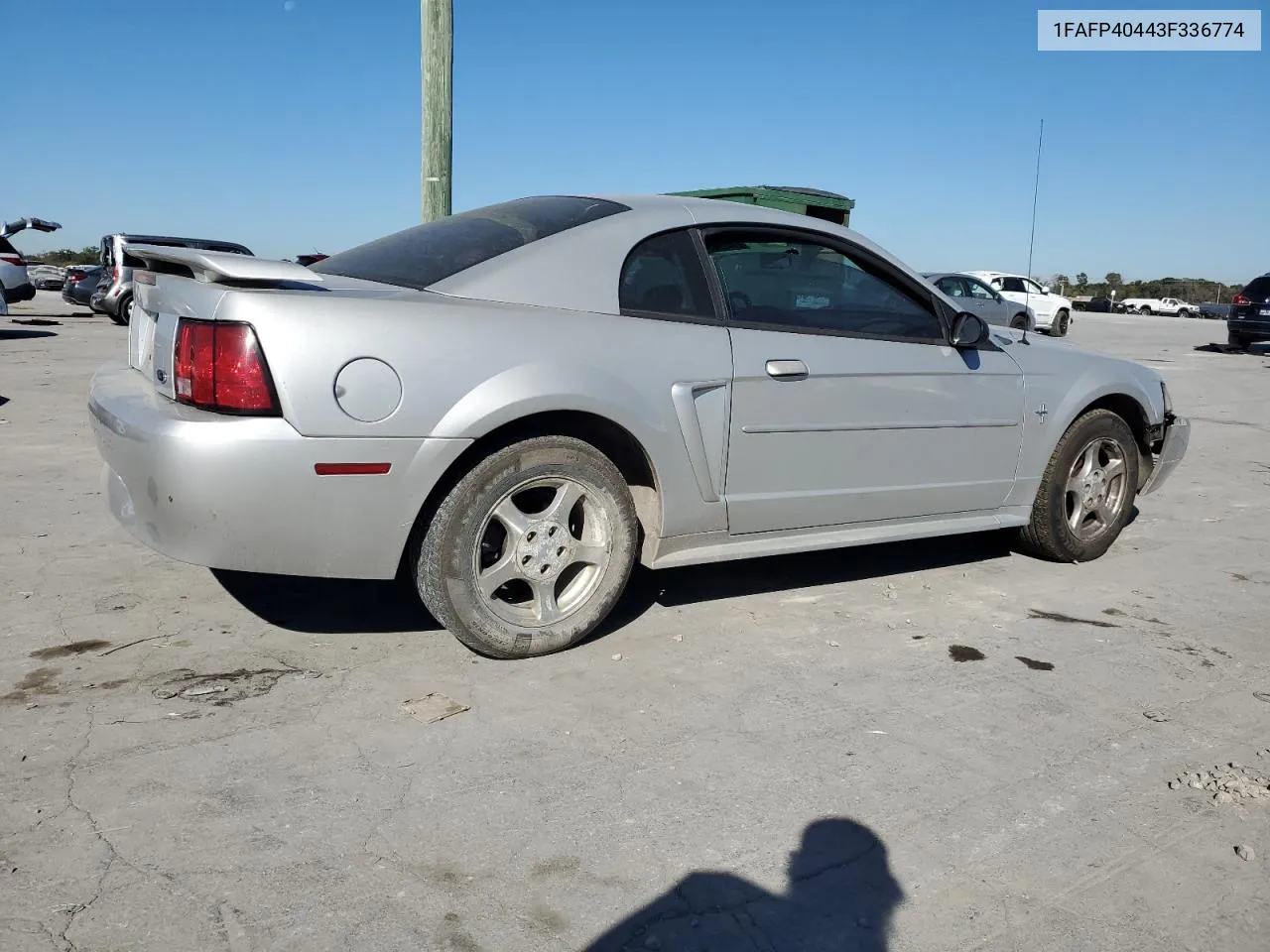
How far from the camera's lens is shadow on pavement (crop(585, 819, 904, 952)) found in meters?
2.18

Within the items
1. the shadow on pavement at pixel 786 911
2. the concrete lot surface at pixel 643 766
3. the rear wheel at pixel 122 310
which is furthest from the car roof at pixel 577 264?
the rear wheel at pixel 122 310

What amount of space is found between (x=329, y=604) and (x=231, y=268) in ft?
4.80

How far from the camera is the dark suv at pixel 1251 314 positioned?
2156cm

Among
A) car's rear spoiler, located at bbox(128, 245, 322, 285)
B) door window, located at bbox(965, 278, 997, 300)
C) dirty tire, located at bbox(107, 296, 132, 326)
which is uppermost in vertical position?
door window, located at bbox(965, 278, 997, 300)

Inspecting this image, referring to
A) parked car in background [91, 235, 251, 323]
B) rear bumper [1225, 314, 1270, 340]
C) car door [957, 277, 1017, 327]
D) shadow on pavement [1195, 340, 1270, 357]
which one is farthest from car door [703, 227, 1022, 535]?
car door [957, 277, 1017, 327]

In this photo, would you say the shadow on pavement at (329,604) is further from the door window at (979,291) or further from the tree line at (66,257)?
the tree line at (66,257)

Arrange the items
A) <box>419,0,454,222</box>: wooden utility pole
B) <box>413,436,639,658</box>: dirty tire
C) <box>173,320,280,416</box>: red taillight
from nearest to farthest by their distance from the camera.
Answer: <box>173,320,280,416</box>: red taillight < <box>413,436,639,658</box>: dirty tire < <box>419,0,454,222</box>: wooden utility pole

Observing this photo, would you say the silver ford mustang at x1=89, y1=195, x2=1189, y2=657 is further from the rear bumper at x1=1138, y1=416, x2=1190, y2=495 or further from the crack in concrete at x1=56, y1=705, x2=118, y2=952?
the rear bumper at x1=1138, y1=416, x2=1190, y2=495

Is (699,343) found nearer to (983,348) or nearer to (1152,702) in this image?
(983,348)

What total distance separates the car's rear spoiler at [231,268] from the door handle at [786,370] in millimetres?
1600

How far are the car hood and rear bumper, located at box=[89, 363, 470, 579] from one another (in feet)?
9.04

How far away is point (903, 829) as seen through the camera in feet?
8.65

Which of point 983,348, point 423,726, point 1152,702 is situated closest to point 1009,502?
point 983,348

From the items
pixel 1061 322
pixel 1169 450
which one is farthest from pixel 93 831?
pixel 1061 322
